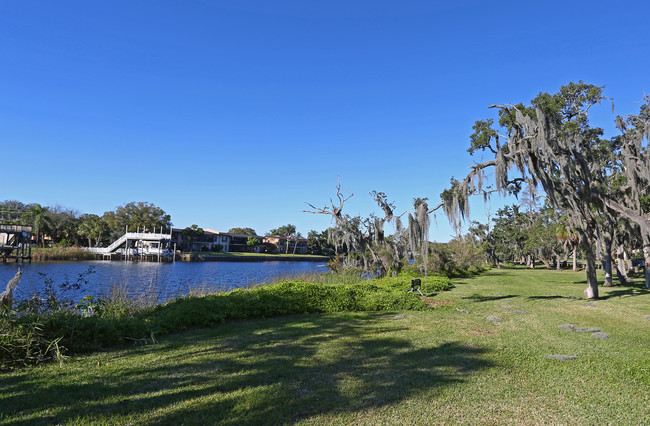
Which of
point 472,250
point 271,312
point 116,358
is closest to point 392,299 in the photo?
point 271,312

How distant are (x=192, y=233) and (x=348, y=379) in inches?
3337

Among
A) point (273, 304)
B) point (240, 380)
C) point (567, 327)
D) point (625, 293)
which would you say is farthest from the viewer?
point (625, 293)

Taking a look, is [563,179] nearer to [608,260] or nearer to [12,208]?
[608,260]

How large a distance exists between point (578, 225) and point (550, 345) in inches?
279

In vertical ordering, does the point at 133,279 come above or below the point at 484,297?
below

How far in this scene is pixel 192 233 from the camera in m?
84.3

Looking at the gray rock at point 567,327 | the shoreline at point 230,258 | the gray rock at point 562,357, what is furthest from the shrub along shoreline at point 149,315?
the shoreline at point 230,258

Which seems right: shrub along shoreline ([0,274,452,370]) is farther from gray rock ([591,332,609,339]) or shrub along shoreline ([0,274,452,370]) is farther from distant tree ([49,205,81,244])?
distant tree ([49,205,81,244])

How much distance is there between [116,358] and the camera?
20.2 ft

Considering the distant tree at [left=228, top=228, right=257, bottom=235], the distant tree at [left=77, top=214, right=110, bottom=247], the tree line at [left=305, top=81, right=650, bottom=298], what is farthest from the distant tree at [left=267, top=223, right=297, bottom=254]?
the tree line at [left=305, top=81, right=650, bottom=298]

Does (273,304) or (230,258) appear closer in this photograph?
(273,304)

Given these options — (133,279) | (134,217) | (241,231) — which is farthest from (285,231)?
(133,279)

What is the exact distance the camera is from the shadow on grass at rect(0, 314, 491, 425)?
4125mm

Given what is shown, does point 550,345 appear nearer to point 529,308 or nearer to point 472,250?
point 529,308
